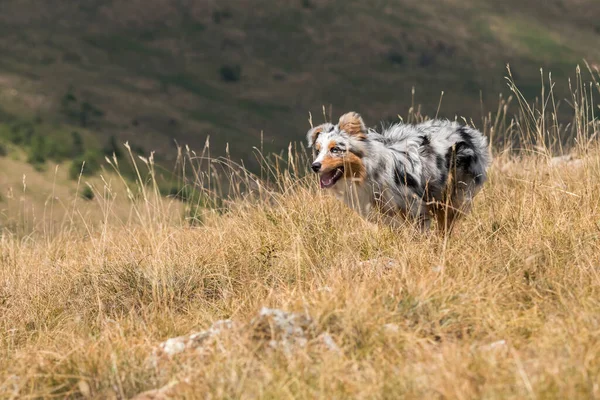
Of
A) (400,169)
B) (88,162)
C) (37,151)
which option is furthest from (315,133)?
(37,151)

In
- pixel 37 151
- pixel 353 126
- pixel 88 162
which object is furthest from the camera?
pixel 37 151

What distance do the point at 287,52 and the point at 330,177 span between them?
98477 mm

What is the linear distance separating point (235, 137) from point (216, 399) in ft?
273

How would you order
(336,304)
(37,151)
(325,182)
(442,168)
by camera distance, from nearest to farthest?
1. (336,304)
2. (325,182)
3. (442,168)
4. (37,151)

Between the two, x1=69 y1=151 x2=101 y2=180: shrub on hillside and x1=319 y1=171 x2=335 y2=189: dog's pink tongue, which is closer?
x1=319 y1=171 x2=335 y2=189: dog's pink tongue

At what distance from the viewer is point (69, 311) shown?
16.5ft

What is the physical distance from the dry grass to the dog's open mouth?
19 centimetres

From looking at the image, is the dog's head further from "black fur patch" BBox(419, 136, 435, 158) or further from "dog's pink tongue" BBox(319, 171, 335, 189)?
"black fur patch" BBox(419, 136, 435, 158)

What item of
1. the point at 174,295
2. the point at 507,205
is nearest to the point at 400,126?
the point at 507,205

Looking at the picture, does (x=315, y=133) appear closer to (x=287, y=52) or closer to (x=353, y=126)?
(x=353, y=126)

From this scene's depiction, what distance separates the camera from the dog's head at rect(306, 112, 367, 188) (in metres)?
5.71

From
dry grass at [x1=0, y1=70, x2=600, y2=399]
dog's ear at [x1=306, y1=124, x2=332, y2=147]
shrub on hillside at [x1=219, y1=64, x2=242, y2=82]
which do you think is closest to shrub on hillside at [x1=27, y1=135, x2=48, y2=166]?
shrub on hillside at [x1=219, y1=64, x2=242, y2=82]

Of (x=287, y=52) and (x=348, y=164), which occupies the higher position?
(x=348, y=164)

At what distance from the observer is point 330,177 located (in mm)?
5801
